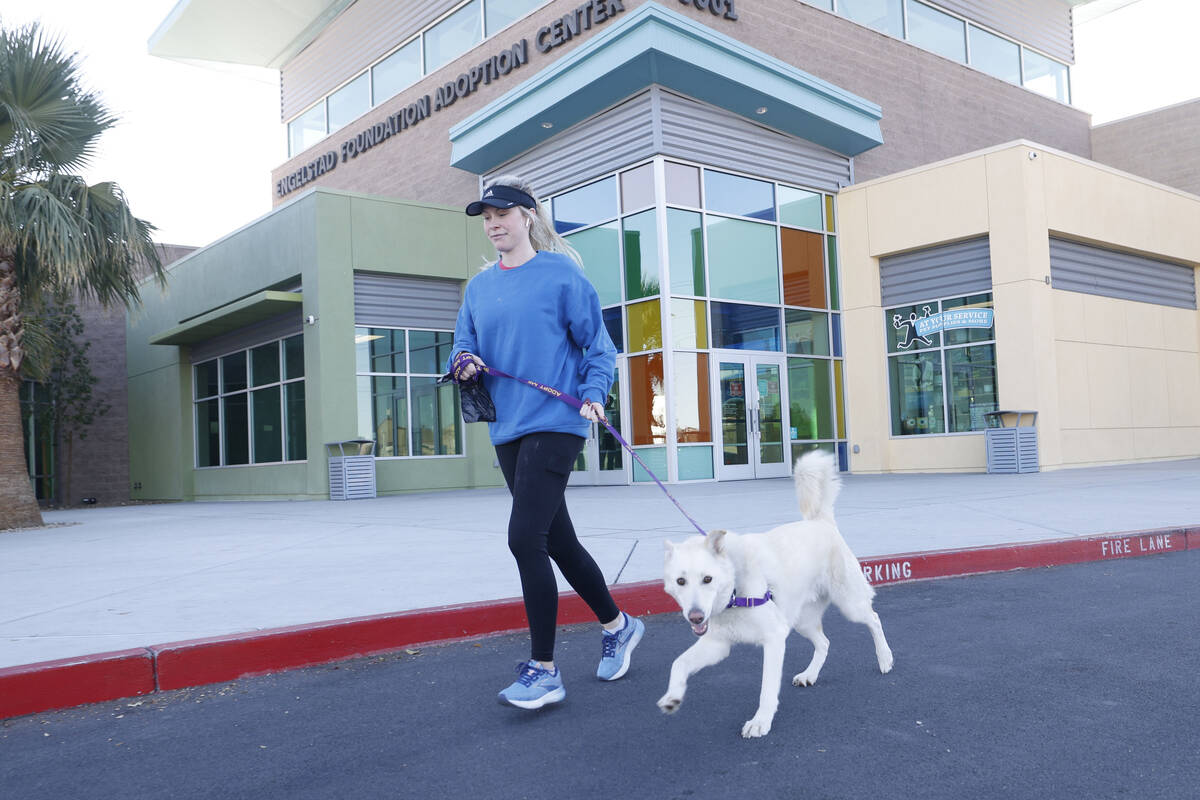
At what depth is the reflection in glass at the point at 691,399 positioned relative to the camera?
16469 millimetres

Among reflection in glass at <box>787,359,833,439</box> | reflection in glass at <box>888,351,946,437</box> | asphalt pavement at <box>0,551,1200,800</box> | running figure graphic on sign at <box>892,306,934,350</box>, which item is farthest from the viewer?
reflection in glass at <box>787,359,833,439</box>

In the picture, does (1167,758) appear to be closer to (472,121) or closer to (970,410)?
(970,410)

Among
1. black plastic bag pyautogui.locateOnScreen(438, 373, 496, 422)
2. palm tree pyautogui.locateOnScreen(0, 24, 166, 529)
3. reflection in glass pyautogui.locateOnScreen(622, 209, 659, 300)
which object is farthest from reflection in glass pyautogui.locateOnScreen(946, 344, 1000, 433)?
black plastic bag pyautogui.locateOnScreen(438, 373, 496, 422)

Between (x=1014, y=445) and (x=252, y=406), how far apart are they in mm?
15318

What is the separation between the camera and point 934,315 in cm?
1784

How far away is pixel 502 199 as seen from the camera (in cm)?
369

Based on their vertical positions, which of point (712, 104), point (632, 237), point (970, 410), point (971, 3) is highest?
point (971, 3)

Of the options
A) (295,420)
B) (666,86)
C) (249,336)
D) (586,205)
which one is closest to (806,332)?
(586,205)

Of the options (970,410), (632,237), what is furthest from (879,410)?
(632,237)

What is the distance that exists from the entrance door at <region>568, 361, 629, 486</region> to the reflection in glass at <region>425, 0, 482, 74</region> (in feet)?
29.2

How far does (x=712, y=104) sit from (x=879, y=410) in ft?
22.4

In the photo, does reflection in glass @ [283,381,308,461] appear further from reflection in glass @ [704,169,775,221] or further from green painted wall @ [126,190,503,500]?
reflection in glass @ [704,169,775,221]

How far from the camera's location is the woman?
11.5ft

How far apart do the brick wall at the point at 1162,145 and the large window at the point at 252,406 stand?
22.4 m
